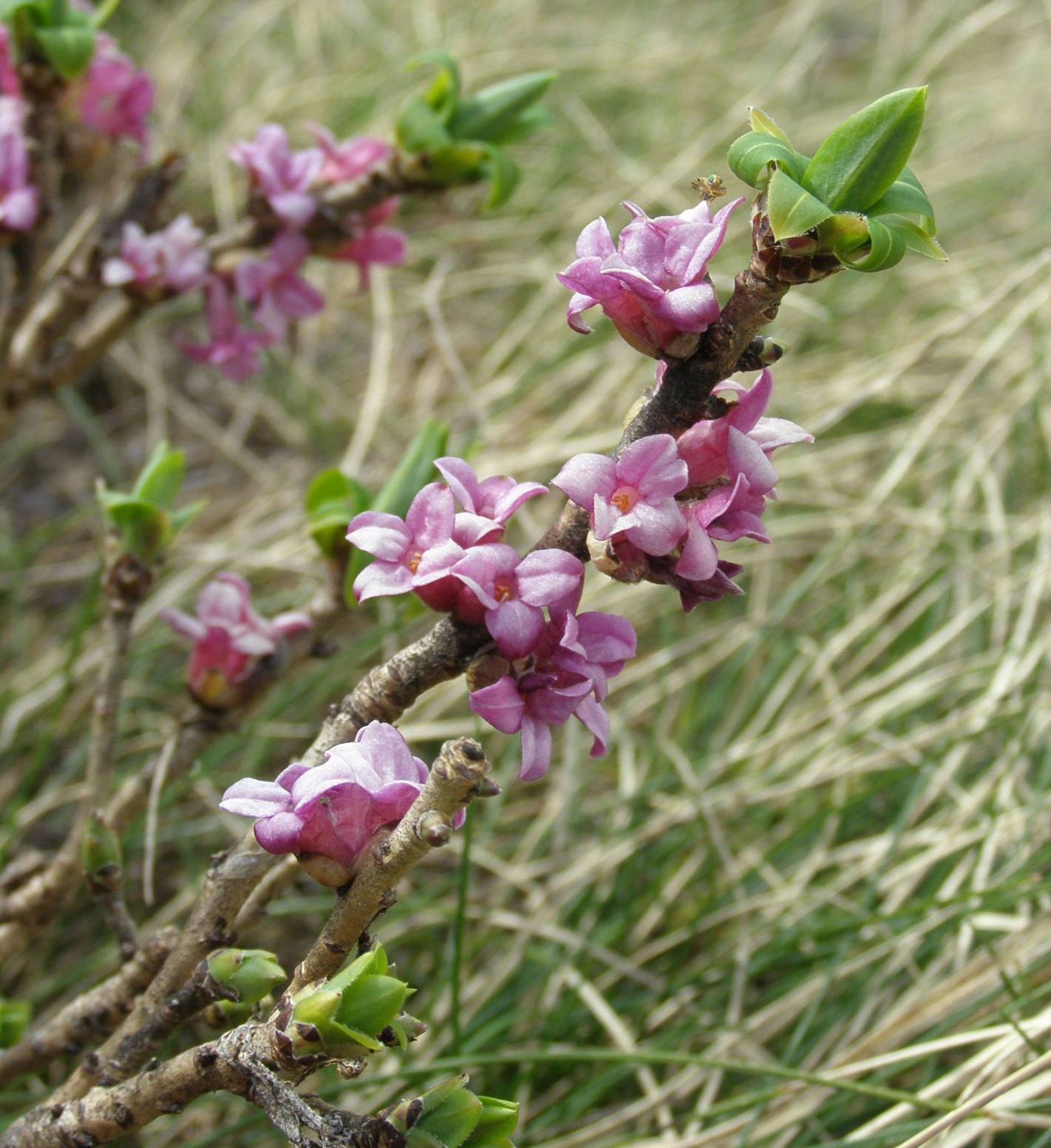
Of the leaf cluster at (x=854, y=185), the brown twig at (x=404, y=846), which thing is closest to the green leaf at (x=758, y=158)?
the leaf cluster at (x=854, y=185)

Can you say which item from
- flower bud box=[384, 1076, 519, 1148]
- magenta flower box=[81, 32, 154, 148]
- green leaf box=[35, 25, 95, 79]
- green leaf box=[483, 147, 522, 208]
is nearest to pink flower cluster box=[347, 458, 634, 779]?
flower bud box=[384, 1076, 519, 1148]

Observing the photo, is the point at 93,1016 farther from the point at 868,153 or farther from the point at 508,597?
the point at 868,153

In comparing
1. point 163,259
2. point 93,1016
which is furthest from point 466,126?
point 93,1016

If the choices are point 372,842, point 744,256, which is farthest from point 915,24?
point 372,842

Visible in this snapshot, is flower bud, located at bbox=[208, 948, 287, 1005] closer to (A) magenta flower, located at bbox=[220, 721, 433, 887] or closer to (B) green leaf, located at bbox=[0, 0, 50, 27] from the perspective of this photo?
(A) magenta flower, located at bbox=[220, 721, 433, 887]

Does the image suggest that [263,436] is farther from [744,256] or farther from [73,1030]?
[73,1030]

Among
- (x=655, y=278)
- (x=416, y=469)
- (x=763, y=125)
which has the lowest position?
(x=416, y=469)

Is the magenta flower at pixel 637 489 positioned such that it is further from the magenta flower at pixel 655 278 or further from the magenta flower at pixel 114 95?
the magenta flower at pixel 114 95
